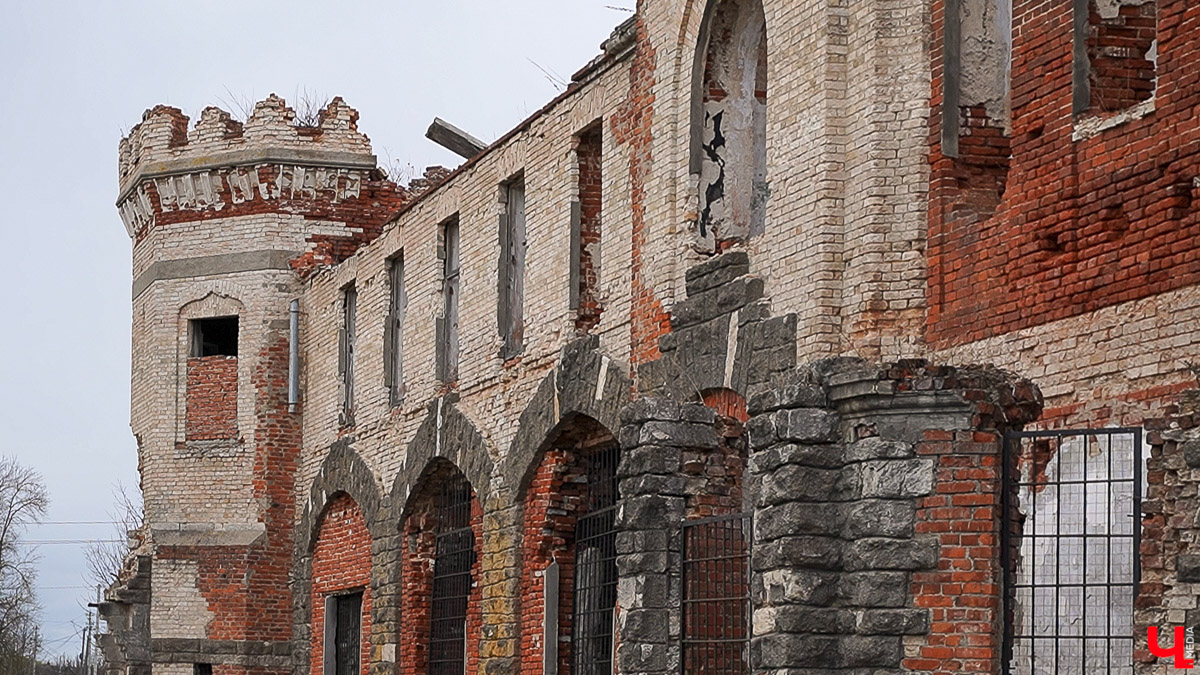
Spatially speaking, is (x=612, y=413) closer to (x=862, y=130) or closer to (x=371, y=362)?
(x=862, y=130)

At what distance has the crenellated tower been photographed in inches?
1019

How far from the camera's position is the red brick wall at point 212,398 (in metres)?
26.5

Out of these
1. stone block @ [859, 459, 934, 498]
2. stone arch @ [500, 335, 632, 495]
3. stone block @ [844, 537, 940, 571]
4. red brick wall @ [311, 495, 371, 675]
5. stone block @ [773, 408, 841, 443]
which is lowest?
red brick wall @ [311, 495, 371, 675]

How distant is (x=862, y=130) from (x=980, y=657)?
12.1 feet

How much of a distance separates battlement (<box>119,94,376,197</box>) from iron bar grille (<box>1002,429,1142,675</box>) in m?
16.8

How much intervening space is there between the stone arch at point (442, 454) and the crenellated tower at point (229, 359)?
4.76 metres

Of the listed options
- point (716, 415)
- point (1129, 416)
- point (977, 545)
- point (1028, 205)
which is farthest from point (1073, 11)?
point (716, 415)

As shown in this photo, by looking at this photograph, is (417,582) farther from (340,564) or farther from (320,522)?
(320,522)

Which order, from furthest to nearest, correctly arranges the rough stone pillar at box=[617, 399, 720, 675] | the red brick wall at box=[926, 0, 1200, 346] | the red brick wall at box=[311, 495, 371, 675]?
the red brick wall at box=[311, 495, 371, 675] < the rough stone pillar at box=[617, 399, 720, 675] < the red brick wall at box=[926, 0, 1200, 346]

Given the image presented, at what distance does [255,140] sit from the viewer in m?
26.4

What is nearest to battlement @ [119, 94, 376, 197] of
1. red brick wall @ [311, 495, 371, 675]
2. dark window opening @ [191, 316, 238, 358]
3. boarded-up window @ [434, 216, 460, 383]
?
dark window opening @ [191, 316, 238, 358]

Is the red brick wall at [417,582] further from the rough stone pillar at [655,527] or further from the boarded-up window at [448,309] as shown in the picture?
the rough stone pillar at [655,527]

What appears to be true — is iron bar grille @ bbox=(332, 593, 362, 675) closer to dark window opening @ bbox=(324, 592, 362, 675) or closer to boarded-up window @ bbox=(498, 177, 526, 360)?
dark window opening @ bbox=(324, 592, 362, 675)

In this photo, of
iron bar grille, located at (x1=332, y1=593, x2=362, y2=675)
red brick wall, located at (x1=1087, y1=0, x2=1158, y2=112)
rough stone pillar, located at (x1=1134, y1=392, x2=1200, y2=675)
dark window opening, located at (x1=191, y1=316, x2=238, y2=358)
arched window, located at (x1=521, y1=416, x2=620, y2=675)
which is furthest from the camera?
dark window opening, located at (x1=191, y1=316, x2=238, y2=358)
